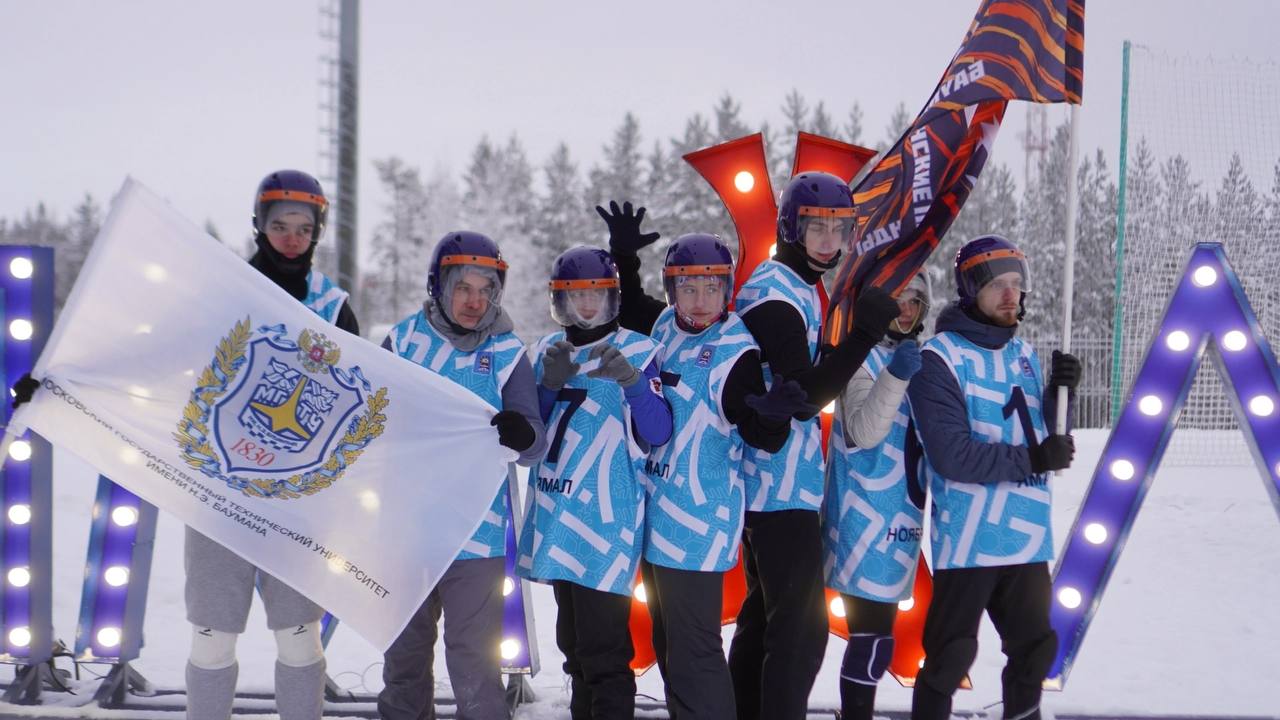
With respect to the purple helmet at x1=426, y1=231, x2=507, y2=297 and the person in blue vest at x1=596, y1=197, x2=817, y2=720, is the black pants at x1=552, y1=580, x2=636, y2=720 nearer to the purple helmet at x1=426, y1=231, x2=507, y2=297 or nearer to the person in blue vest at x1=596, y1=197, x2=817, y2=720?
the person in blue vest at x1=596, y1=197, x2=817, y2=720

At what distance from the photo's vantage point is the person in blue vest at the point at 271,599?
11.5ft

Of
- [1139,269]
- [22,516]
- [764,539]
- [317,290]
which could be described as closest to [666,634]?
[764,539]

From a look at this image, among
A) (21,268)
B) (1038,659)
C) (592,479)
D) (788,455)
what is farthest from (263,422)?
(1038,659)

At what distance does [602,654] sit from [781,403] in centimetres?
127

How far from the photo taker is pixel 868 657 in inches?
148

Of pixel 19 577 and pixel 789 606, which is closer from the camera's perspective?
pixel 789 606

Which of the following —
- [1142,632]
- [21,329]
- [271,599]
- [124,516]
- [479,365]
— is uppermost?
[21,329]

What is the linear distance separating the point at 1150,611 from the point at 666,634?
15.7ft

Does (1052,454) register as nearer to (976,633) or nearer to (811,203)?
(976,633)

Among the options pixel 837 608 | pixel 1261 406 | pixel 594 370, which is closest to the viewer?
pixel 594 370

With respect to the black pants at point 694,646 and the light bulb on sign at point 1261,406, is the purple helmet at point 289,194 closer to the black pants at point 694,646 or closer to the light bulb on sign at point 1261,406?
the black pants at point 694,646

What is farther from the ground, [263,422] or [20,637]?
[263,422]

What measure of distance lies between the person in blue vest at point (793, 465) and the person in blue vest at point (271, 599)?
1.84 metres

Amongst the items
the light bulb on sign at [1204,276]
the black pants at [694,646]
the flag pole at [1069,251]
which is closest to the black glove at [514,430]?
the black pants at [694,646]
